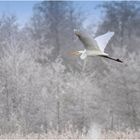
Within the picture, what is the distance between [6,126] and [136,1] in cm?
3049

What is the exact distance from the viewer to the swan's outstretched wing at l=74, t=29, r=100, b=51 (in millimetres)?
5161

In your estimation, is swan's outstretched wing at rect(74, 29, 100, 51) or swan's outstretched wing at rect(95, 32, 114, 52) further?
swan's outstretched wing at rect(95, 32, 114, 52)

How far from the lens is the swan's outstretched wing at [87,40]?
16.9 ft

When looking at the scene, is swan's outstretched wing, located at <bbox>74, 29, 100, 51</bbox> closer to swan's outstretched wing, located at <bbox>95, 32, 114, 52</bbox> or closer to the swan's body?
the swan's body

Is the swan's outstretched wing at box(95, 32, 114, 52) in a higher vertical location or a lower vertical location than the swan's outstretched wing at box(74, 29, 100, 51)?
higher

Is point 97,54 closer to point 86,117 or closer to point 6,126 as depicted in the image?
point 6,126

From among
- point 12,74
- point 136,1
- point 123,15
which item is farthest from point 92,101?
point 136,1

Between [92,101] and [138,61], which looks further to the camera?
[138,61]

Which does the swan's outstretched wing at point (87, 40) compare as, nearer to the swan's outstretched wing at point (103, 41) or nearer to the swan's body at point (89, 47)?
the swan's body at point (89, 47)

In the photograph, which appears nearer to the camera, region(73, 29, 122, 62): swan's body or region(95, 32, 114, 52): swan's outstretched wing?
region(73, 29, 122, 62): swan's body

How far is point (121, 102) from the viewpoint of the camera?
2792cm

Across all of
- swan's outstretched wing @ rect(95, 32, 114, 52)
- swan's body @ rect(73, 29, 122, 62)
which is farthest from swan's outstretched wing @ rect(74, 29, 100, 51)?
swan's outstretched wing @ rect(95, 32, 114, 52)

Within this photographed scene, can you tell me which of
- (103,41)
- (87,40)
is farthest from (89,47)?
(103,41)

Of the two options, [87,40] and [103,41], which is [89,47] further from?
[103,41]
